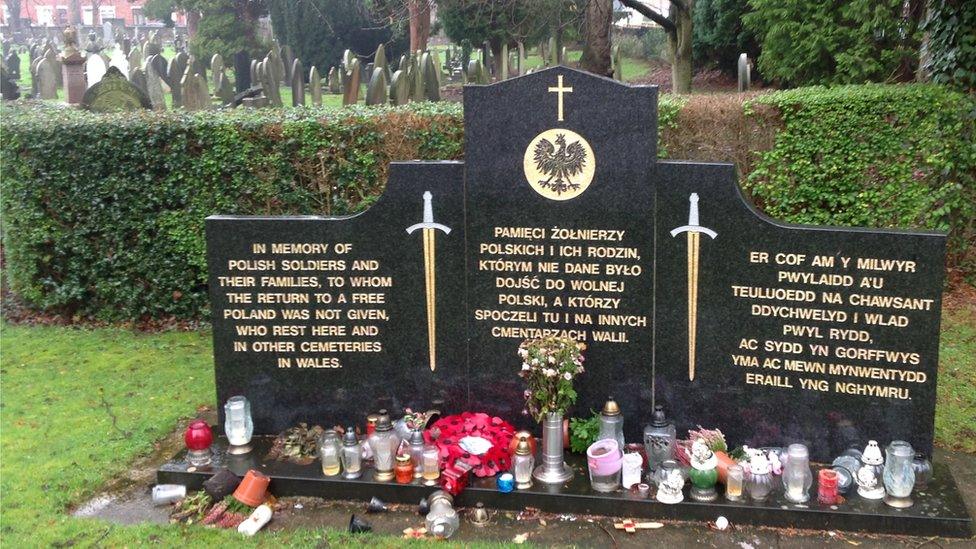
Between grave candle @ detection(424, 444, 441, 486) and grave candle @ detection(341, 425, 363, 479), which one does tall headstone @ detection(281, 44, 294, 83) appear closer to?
grave candle @ detection(341, 425, 363, 479)

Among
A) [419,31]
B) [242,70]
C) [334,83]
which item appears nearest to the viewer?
[334,83]

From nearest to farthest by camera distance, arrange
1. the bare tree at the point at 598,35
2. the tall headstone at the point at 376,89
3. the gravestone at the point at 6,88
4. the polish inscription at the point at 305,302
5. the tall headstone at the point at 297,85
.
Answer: the polish inscription at the point at 305,302 → the tall headstone at the point at 376,89 → the bare tree at the point at 598,35 → the tall headstone at the point at 297,85 → the gravestone at the point at 6,88

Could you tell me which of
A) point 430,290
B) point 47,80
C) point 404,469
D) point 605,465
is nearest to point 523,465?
point 605,465

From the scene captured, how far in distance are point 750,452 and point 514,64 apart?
27299 mm

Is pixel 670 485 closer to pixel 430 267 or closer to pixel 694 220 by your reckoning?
pixel 694 220

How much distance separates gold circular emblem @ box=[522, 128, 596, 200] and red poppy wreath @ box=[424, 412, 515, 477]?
63.9 inches

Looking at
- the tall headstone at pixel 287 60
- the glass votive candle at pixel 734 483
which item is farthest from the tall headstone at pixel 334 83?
the glass votive candle at pixel 734 483

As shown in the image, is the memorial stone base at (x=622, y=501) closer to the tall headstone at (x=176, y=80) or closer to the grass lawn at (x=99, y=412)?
the grass lawn at (x=99, y=412)

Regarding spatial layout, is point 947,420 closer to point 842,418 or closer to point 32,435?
point 842,418

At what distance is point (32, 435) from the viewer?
24.0 ft

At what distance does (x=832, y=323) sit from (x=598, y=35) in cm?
1330

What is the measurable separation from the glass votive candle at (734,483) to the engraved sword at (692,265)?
0.78m

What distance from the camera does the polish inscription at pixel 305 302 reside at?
6.72 m

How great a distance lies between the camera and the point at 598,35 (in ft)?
60.2
